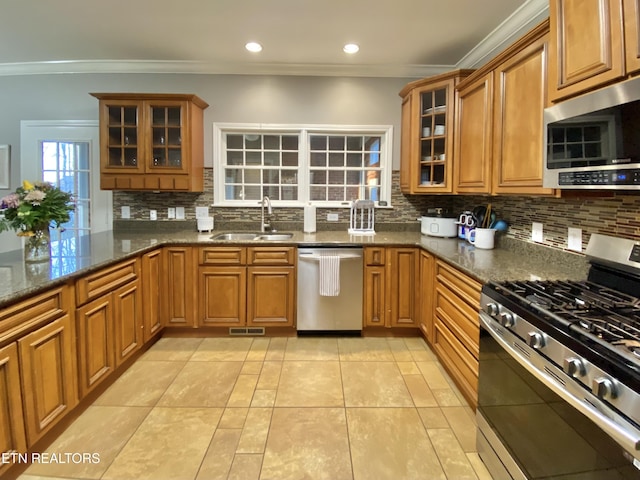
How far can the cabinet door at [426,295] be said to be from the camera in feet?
9.54

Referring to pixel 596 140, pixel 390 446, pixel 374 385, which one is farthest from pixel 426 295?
pixel 596 140

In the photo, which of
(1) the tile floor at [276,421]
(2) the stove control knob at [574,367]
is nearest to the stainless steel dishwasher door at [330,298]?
(1) the tile floor at [276,421]

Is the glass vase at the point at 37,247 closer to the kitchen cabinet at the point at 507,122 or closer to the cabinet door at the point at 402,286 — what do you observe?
the cabinet door at the point at 402,286

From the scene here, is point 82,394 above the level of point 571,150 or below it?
below

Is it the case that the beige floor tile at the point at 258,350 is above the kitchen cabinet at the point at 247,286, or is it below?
below

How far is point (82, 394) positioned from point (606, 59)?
2.90 meters

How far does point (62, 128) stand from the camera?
3.74 metres

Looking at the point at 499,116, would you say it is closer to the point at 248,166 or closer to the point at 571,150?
the point at 571,150

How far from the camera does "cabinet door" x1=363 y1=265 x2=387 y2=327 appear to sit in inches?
127

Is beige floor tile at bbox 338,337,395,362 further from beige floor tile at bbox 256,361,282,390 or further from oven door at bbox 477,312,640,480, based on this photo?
oven door at bbox 477,312,640,480

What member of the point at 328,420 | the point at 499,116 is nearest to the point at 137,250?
the point at 328,420

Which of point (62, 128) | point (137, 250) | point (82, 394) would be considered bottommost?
point (82, 394)

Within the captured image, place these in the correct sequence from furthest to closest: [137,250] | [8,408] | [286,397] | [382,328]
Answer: [382,328] → [137,250] → [286,397] → [8,408]

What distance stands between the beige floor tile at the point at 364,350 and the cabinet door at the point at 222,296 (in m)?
0.91
